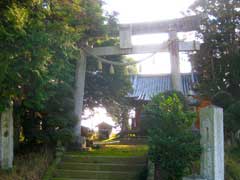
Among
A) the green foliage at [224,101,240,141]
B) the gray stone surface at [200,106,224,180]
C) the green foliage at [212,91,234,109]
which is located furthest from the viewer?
the green foliage at [212,91,234,109]

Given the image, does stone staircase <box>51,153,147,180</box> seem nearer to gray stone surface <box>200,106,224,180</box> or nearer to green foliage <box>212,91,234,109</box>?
gray stone surface <box>200,106,224,180</box>

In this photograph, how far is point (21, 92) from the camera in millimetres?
10031

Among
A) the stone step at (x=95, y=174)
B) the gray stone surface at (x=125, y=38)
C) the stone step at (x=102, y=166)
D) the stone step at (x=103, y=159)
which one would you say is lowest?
the stone step at (x=95, y=174)

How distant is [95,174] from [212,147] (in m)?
4.18

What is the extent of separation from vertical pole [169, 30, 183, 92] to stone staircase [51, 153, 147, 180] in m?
3.84

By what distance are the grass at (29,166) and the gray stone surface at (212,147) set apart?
5.18 metres

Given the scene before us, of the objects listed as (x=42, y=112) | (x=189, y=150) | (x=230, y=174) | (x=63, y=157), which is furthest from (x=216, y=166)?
(x=42, y=112)

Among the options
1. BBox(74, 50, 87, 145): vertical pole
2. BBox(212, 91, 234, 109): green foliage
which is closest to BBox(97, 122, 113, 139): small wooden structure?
BBox(74, 50, 87, 145): vertical pole

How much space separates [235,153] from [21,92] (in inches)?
313

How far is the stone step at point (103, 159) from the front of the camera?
450 inches

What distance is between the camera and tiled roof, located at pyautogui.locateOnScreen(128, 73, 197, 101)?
21.2 m

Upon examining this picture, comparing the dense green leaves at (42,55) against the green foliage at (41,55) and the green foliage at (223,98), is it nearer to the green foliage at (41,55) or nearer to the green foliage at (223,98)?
the green foliage at (41,55)

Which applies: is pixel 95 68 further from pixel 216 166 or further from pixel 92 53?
pixel 216 166

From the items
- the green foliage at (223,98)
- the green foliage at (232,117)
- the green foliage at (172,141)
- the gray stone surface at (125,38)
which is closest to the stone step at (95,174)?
the green foliage at (172,141)
